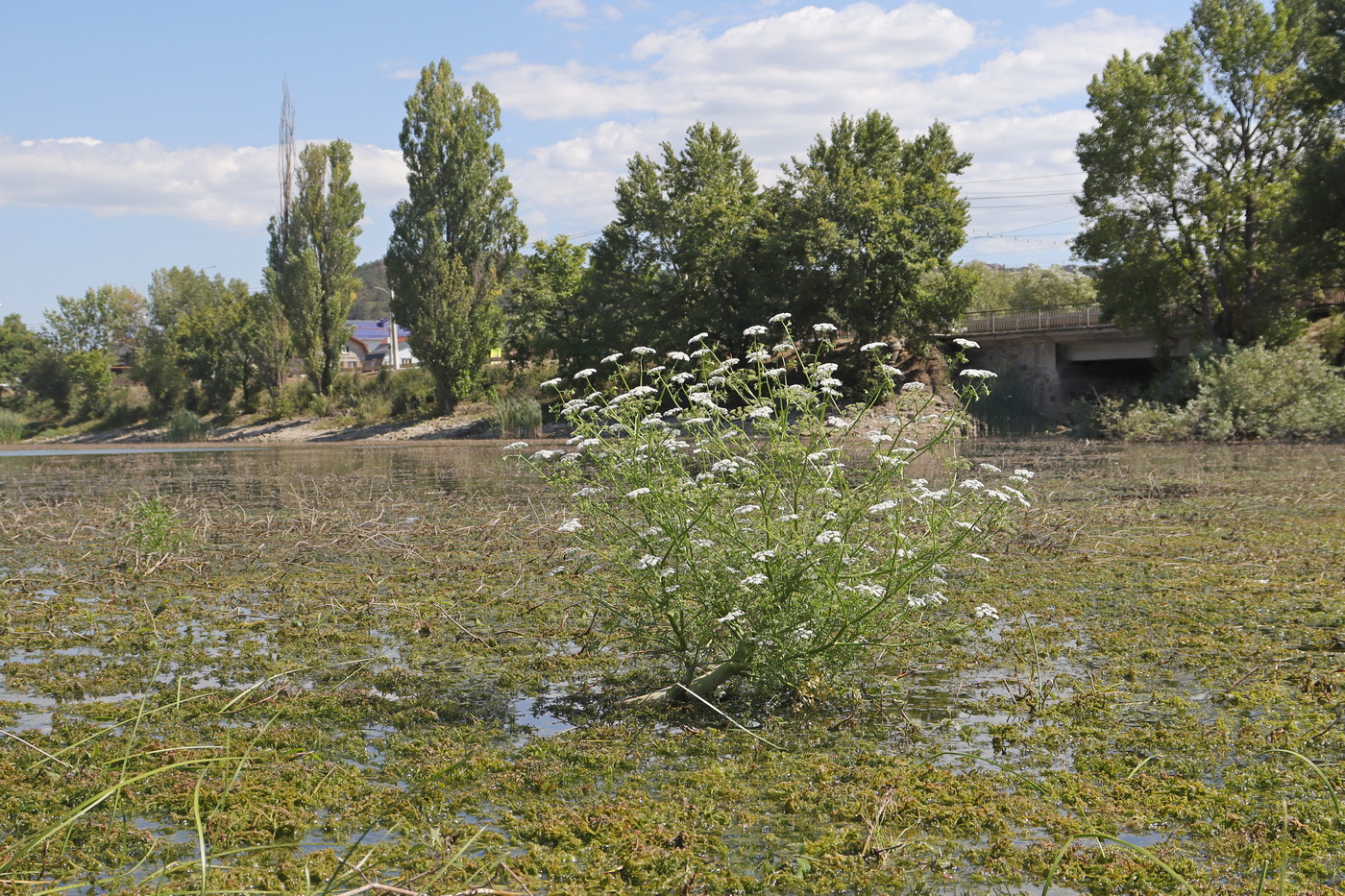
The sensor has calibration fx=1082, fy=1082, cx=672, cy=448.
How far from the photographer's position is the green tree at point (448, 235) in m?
48.0

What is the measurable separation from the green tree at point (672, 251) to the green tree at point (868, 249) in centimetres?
234

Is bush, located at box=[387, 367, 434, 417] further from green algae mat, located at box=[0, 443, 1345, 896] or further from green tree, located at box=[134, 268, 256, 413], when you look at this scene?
green algae mat, located at box=[0, 443, 1345, 896]

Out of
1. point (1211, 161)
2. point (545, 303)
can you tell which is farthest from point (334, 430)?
point (1211, 161)

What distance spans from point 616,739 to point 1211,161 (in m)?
34.4

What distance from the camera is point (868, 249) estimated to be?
37.4m

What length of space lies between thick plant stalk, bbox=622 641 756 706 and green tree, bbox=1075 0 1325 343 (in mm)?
31752

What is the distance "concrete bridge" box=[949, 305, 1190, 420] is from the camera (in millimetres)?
42062

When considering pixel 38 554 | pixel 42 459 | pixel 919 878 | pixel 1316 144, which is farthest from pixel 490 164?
pixel 919 878

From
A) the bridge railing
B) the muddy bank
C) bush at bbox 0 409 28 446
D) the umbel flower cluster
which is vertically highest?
the bridge railing

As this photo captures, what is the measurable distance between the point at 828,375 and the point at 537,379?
4604 centimetres

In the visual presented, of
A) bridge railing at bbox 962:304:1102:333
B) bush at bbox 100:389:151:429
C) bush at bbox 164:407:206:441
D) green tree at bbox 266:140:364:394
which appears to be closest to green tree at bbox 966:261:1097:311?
bridge railing at bbox 962:304:1102:333

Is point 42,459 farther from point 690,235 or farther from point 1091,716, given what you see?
point 1091,716

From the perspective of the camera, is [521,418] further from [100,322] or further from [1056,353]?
[100,322]

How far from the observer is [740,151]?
4975cm
